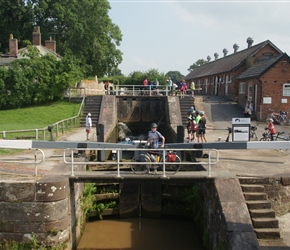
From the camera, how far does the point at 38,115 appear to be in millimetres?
26922

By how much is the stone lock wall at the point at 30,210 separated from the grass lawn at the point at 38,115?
1575 cm

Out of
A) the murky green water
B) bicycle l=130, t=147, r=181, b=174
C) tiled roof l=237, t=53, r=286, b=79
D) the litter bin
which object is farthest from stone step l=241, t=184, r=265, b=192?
tiled roof l=237, t=53, r=286, b=79

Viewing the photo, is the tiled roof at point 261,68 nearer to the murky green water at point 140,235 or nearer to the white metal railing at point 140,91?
the white metal railing at point 140,91

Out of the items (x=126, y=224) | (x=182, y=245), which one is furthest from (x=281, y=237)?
(x=126, y=224)

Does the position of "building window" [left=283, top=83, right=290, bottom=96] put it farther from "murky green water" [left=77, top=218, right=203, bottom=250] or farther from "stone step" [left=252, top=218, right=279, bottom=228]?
"stone step" [left=252, top=218, right=279, bottom=228]

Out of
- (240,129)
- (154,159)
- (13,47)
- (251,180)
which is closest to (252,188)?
(251,180)

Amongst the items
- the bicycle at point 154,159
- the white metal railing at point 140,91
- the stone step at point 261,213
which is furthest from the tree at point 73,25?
the stone step at point 261,213

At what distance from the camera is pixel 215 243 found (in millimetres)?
9023

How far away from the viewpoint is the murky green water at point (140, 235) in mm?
10531

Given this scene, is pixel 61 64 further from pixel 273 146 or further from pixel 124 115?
pixel 273 146

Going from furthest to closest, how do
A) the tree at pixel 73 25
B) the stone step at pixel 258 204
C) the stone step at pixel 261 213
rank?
the tree at pixel 73 25, the stone step at pixel 258 204, the stone step at pixel 261 213

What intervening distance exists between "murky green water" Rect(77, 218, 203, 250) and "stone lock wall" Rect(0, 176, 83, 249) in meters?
1.85

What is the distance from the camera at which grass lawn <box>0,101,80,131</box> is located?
2521 centimetres

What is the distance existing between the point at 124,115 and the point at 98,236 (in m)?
17.3
